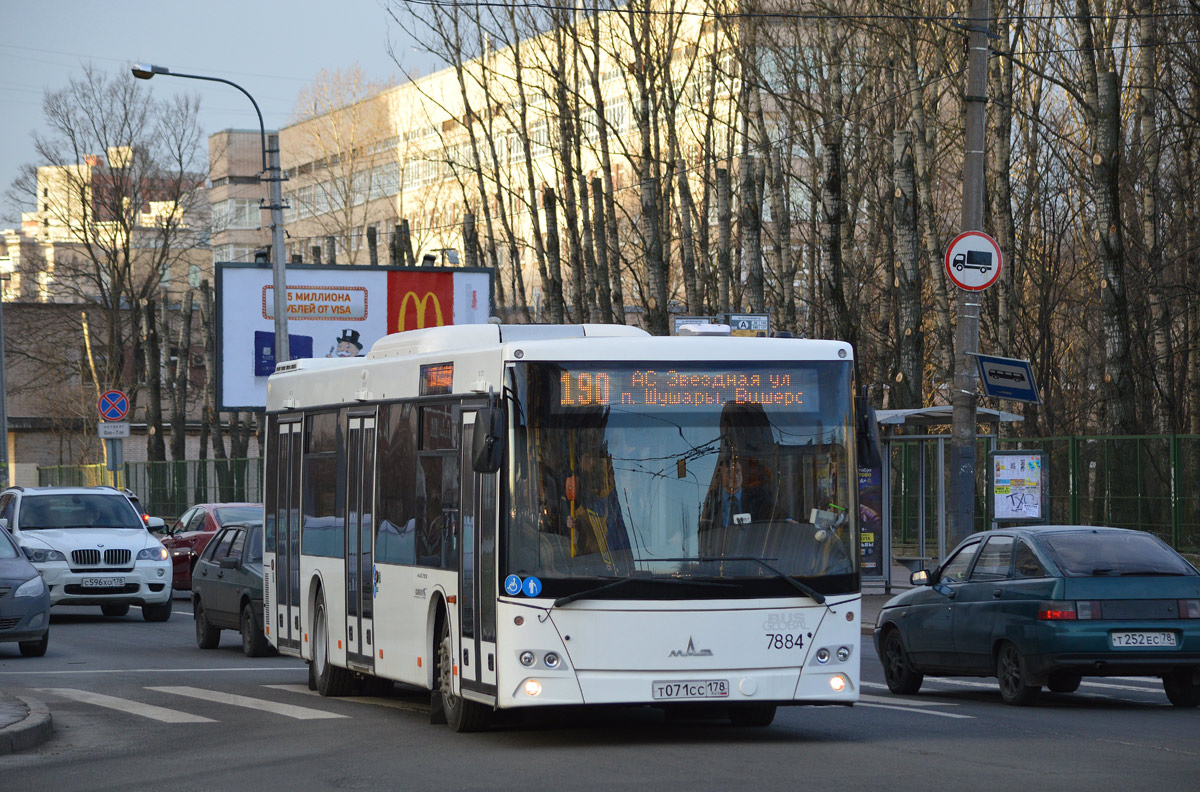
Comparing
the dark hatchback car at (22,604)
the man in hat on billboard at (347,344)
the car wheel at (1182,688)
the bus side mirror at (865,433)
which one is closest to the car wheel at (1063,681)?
the car wheel at (1182,688)

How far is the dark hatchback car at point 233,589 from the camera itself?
20.9 metres

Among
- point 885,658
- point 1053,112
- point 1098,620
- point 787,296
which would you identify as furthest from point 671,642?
point 1053,112

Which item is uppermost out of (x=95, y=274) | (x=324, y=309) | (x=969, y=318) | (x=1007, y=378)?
(x=95, y=274)

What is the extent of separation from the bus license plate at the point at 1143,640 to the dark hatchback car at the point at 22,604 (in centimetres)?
1129

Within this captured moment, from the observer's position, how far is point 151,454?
69.4m

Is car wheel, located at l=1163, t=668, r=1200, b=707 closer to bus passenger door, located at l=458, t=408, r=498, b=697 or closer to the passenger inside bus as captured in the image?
the passenger inside bus

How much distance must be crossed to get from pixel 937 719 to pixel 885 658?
9.51 feet

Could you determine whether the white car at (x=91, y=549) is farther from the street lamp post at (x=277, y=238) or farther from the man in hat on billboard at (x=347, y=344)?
the man in hat on billboard at (x=347, y=344)

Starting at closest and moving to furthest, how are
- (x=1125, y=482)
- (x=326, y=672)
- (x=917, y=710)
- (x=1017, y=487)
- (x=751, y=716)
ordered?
(x=751, y=716), (x=917, y=710), (x=326, y=672), (x=1017, y=487), (x=1125, y=482)

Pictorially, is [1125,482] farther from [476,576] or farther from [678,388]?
[476,576]

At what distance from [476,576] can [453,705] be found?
1.19 m

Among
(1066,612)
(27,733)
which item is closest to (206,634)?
(27,733)

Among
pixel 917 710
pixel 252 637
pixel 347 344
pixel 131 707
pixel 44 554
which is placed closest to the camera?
pixel 917 710

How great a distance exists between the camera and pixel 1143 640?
14.0m
